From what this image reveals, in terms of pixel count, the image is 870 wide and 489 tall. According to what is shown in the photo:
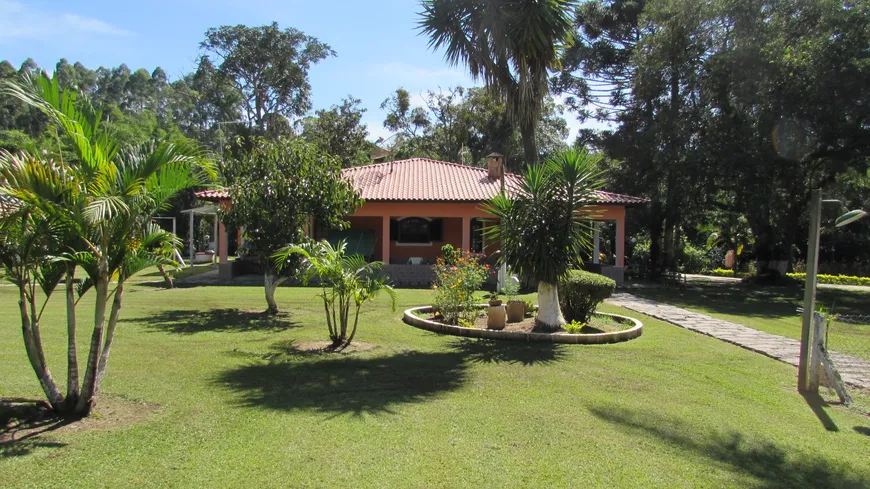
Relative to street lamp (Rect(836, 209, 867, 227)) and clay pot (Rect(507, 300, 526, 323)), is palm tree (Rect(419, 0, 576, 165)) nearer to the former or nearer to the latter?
clay pot (Rect(507, 300, 526, 323))

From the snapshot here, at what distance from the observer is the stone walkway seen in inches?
324

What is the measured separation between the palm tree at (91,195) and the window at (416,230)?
18.1 meters

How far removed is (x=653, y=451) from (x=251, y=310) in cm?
977

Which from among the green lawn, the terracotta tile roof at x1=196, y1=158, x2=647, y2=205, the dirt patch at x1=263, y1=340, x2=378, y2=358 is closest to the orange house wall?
the terracotta tile roof at x1=196, y1=158, x2=647, y2=205

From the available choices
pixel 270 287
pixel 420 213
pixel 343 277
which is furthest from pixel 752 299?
pixel 343 277

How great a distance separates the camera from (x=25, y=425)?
15.5 feet

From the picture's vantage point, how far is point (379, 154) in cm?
4597

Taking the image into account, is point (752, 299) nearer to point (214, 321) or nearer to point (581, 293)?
point (581, 293)

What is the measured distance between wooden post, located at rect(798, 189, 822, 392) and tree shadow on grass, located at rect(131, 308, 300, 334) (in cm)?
783

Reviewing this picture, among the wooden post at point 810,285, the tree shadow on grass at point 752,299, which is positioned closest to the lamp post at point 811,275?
the wooden post at point 810,285

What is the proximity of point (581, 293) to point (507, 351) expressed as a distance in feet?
9.12

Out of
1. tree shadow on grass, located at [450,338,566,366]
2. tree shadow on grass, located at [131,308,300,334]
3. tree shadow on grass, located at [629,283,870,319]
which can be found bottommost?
tree shadow on grass, located at [629,283,870,319]

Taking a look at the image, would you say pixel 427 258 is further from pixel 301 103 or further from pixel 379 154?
pixel 301 103

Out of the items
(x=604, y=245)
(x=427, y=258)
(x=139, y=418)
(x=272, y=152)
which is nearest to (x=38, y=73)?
(x=139, y=418)
